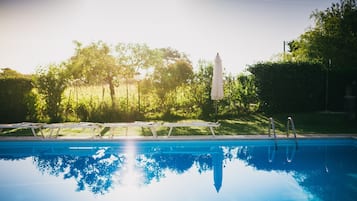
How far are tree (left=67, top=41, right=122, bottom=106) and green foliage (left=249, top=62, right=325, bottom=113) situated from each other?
7.02m

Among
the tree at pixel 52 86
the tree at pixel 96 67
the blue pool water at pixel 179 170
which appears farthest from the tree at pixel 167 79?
the blue pool water at pixel 179 170

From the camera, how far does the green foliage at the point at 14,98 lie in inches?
456

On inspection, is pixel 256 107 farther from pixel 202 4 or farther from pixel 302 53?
pixel 302 53

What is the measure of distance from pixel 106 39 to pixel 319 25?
49.1 feet

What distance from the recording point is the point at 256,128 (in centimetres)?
963

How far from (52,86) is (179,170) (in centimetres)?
831

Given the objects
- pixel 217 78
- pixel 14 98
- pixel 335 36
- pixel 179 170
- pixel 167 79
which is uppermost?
pixel 335 36

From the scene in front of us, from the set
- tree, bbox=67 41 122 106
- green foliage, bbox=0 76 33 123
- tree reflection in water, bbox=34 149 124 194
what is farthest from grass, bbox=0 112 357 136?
tree, bbox=67 41 122 106

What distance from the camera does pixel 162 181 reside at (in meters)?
5.62

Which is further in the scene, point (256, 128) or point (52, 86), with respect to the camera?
point (52, 86)

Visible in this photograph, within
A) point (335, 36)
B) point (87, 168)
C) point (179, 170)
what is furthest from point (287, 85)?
point (87, 168)

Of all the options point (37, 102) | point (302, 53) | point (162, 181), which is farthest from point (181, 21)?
point (302, 53)

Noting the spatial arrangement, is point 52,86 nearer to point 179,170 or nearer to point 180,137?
point 180,137

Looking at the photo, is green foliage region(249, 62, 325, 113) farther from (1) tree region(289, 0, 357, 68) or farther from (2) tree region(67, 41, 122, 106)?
(2) tree region(67, 41, 122, 106)
